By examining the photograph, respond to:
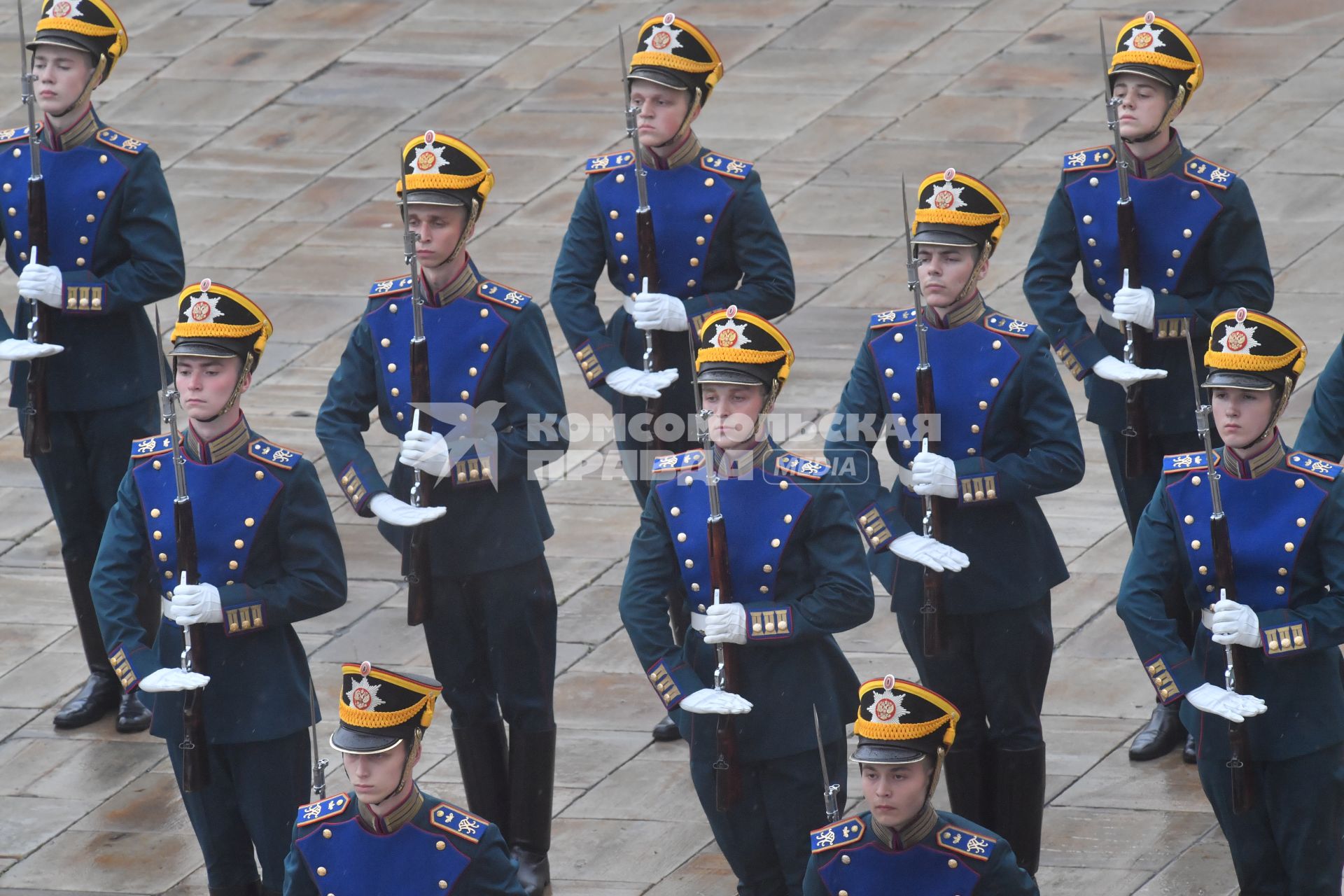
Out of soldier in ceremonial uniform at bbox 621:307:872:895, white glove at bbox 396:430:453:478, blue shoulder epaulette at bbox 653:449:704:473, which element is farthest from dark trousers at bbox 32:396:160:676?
soldier in ceremonial uniform at bbox 621:307:872:895

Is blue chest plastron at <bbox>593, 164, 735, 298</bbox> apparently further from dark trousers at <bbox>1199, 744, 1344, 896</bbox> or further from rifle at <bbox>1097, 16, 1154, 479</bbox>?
dark trousers at <bbox>1199, 744, 1344, 896</bbox>

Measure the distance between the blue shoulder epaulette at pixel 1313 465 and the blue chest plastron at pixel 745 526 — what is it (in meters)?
1.46

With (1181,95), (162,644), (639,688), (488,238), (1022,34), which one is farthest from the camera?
(1022,34)

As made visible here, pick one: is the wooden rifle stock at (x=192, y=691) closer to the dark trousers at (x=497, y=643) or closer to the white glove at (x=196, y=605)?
the white glove at (x=196, y=605)

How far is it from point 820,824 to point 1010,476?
138 centimetres

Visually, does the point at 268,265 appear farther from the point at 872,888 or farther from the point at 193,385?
the point at 872,888

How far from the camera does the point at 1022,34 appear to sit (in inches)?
647

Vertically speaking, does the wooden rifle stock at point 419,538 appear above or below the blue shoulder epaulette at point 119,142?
below

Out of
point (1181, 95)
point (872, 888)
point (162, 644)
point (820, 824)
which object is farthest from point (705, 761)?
point (1181, 95)

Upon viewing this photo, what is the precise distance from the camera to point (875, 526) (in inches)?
332

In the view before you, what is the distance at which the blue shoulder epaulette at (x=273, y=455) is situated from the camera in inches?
318

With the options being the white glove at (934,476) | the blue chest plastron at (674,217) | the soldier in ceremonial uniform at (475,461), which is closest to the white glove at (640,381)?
the blue chest plastron at (674,217)

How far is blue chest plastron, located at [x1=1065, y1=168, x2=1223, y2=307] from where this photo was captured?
9344 millimetres

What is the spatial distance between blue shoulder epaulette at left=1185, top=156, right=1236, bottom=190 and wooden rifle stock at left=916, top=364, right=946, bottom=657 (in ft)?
5.28
